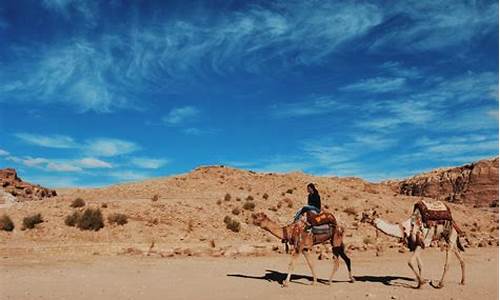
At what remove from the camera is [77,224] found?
31.9 metres

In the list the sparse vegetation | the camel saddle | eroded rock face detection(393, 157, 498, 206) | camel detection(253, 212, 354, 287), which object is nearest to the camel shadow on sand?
camel detection(253, 212, 354, 287)

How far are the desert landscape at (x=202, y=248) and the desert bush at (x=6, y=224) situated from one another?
0.35ft

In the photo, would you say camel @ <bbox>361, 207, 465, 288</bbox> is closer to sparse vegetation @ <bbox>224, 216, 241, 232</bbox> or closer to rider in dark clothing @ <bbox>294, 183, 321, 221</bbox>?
rider in dark clothing @ <bbox>294, 183, 321, 221</bbox>

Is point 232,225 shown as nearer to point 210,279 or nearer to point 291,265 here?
point 210,279

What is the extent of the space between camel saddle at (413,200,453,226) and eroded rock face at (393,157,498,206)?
86.0 meters

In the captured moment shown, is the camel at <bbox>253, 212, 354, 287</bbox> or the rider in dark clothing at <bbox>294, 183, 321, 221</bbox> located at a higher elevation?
the rider in dark clothing at <bbox>294, 183, 321, 221</bbox>

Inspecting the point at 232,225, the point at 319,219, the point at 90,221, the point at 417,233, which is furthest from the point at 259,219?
the point at 232,225

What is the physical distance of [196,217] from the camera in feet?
120

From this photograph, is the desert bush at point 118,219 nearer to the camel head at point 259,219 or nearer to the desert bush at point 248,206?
the desert bush at point 248,206

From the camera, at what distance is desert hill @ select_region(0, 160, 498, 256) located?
28.3 meters

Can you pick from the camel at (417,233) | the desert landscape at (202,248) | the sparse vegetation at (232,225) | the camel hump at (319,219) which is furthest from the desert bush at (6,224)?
the camel at (417,233)

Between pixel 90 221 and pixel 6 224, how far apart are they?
4.48 metres

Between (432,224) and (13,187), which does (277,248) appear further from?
(13,187)

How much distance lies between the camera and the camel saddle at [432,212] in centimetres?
1590
